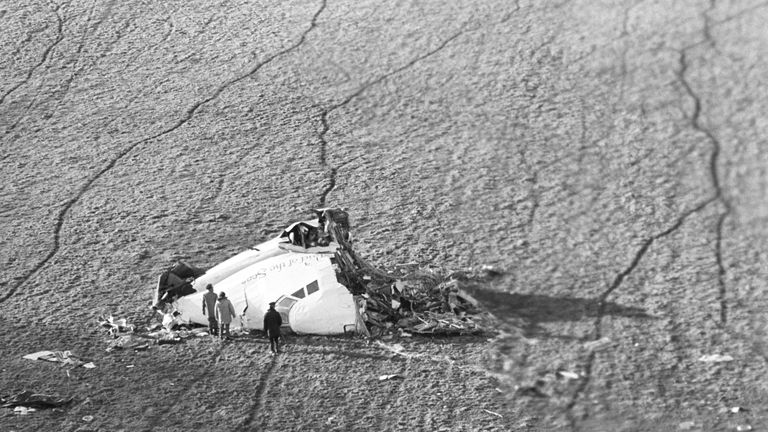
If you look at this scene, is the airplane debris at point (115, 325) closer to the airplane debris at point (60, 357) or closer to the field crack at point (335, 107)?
the airplane debris at point (60, 357)

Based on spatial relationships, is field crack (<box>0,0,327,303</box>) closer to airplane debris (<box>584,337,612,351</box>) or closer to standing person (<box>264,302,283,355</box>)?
standing person (<box>264,302,283,355</box>)

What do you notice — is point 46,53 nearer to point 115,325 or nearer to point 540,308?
point 115,325

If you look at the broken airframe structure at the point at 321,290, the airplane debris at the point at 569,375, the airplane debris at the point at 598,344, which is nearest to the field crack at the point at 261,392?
the broken airframe structure at the point at 321,290

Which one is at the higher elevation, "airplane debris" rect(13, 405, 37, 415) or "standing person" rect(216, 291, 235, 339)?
"standing person" rect(216, 291, 235, 339)

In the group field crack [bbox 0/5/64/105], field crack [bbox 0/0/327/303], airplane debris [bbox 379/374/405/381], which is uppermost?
field crack [bbox 0/5/64/105]

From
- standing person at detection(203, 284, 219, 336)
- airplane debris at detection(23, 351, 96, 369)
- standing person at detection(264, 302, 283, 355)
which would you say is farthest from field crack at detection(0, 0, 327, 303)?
standing person at detection(264, 302, 283, 355)
